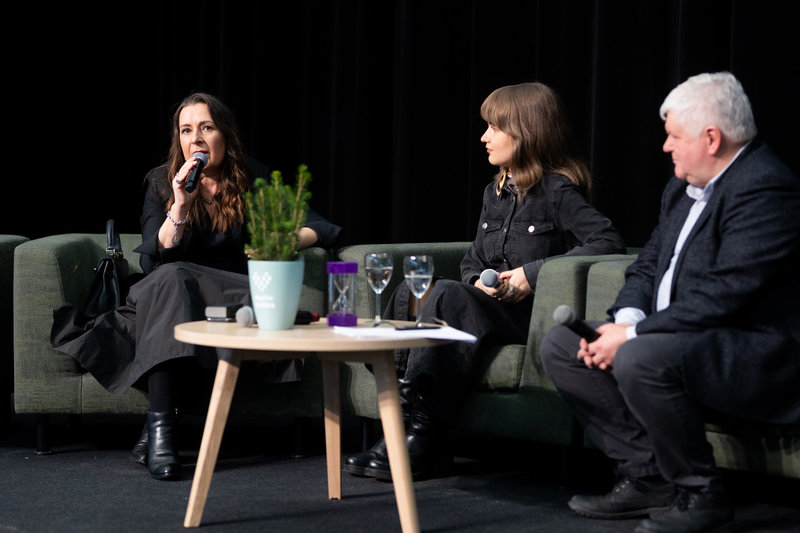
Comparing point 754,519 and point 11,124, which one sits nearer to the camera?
point 754,519

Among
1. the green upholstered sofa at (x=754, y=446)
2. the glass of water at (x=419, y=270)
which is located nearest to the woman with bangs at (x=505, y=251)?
the glass of water at (x=419, y=270)

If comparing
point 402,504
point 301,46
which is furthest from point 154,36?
point 402,504

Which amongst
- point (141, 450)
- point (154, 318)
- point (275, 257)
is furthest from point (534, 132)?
point (141, 450)

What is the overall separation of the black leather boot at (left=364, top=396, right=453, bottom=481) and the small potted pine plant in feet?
2.13

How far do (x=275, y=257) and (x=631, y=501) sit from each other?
100cm

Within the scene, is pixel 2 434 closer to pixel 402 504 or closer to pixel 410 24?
pixel 402 504

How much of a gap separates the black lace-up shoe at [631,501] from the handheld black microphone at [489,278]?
2.26 feet

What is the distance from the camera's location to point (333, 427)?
107 inches

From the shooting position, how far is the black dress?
2.95m

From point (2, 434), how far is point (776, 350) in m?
2.44

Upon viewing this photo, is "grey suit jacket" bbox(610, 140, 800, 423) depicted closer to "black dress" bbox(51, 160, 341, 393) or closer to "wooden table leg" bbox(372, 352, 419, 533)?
"wooden table leg" bbox(372, 352, 419, 533)

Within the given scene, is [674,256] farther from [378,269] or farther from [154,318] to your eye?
[154,318]

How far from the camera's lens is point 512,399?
2.83 meters

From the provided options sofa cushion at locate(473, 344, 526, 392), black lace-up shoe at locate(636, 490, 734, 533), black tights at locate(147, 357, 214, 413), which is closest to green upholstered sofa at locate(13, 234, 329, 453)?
black tights at locate(147, 357, 214, 413)
